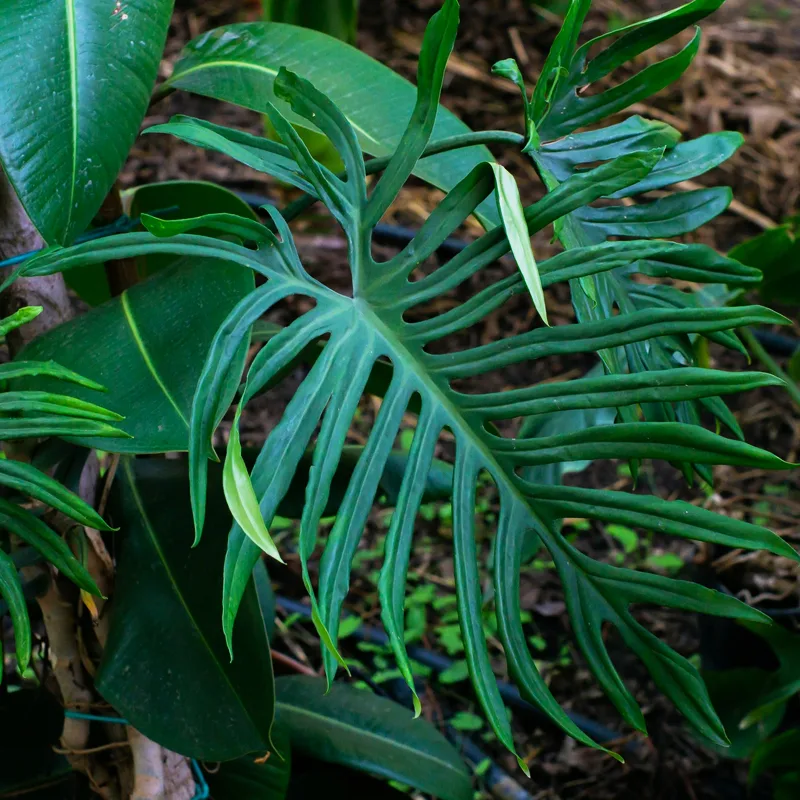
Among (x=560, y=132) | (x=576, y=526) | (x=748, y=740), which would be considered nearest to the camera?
(x=560, y=132)

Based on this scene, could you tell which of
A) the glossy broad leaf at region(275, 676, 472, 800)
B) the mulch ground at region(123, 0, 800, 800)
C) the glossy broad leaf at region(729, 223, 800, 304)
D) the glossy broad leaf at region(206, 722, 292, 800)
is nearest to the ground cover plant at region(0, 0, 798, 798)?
the glossy broad leaf at region(206, 722, 292, 800)

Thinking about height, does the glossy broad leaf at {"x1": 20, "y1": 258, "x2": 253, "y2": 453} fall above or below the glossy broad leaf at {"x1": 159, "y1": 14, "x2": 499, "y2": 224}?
below

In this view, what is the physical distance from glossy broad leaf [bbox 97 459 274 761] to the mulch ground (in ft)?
2.35

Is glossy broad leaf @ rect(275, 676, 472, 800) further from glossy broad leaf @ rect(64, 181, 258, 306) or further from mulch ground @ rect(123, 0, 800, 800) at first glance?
glossy broad leaf @ rect(64, 181, 258, 306)

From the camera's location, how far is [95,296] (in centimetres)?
108

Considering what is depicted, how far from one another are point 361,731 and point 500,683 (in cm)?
63

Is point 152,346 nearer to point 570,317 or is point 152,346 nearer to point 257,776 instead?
point 257,776

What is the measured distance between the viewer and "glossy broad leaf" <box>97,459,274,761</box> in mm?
767

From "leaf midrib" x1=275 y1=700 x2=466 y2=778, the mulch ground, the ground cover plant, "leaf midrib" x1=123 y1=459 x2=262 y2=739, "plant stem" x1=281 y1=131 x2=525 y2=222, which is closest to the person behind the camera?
the ground cover plant

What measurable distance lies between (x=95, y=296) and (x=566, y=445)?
734 millimetres

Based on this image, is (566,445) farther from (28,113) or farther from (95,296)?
(95,296)

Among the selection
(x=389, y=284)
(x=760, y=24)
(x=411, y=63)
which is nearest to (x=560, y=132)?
(x=389, y=284)

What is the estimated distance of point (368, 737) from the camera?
3.59ft

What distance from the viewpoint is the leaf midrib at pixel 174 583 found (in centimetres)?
79
